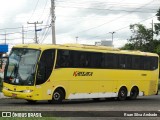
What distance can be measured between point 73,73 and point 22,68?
3279 mm

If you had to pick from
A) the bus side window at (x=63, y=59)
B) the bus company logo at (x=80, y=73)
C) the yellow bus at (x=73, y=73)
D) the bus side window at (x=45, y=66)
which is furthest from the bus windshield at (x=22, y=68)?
the bus company logo at (x=80, y=73)

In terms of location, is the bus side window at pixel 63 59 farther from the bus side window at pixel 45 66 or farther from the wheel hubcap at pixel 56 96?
the wheel hubcap at pixel 56 96

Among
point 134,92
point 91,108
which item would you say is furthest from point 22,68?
point 134,92

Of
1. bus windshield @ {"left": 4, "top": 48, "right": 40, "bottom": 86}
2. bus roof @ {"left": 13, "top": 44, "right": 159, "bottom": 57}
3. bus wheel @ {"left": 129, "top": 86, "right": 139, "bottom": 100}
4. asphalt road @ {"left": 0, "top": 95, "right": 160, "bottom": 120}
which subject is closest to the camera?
asphalt road @ {"left": 0, "top": 95, "right": 160, "bottom": 120}

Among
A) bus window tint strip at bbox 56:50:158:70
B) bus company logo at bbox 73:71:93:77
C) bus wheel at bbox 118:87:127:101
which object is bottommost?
bus wheel at bbox 118:87:127:101

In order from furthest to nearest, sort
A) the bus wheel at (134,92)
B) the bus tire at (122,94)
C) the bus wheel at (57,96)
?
1. the bus wheel at (134,92)
2. the bus tire at (122,94)
3. the bus wheel at (57,96)

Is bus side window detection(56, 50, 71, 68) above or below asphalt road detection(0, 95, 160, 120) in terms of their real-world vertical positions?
above

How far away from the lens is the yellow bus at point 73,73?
24.3 m

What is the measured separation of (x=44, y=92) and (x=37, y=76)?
947mm

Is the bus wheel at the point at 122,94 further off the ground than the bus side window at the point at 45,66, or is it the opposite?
the bus side window at the point at 45,66

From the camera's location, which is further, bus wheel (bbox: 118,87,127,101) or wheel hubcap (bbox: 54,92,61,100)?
bus wheel (bbox: 118,87,127,101)

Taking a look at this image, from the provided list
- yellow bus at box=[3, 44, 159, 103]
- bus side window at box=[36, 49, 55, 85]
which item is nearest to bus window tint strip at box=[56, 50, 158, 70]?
yellow bus at box=[3, 44, 159, 103]

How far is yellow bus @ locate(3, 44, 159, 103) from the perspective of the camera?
79.7 feet

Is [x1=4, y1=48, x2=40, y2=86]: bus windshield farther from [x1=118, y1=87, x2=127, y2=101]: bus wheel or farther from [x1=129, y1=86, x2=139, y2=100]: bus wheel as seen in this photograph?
[x1=129, y1=86, x2=139, y2=100]: bus wheel
